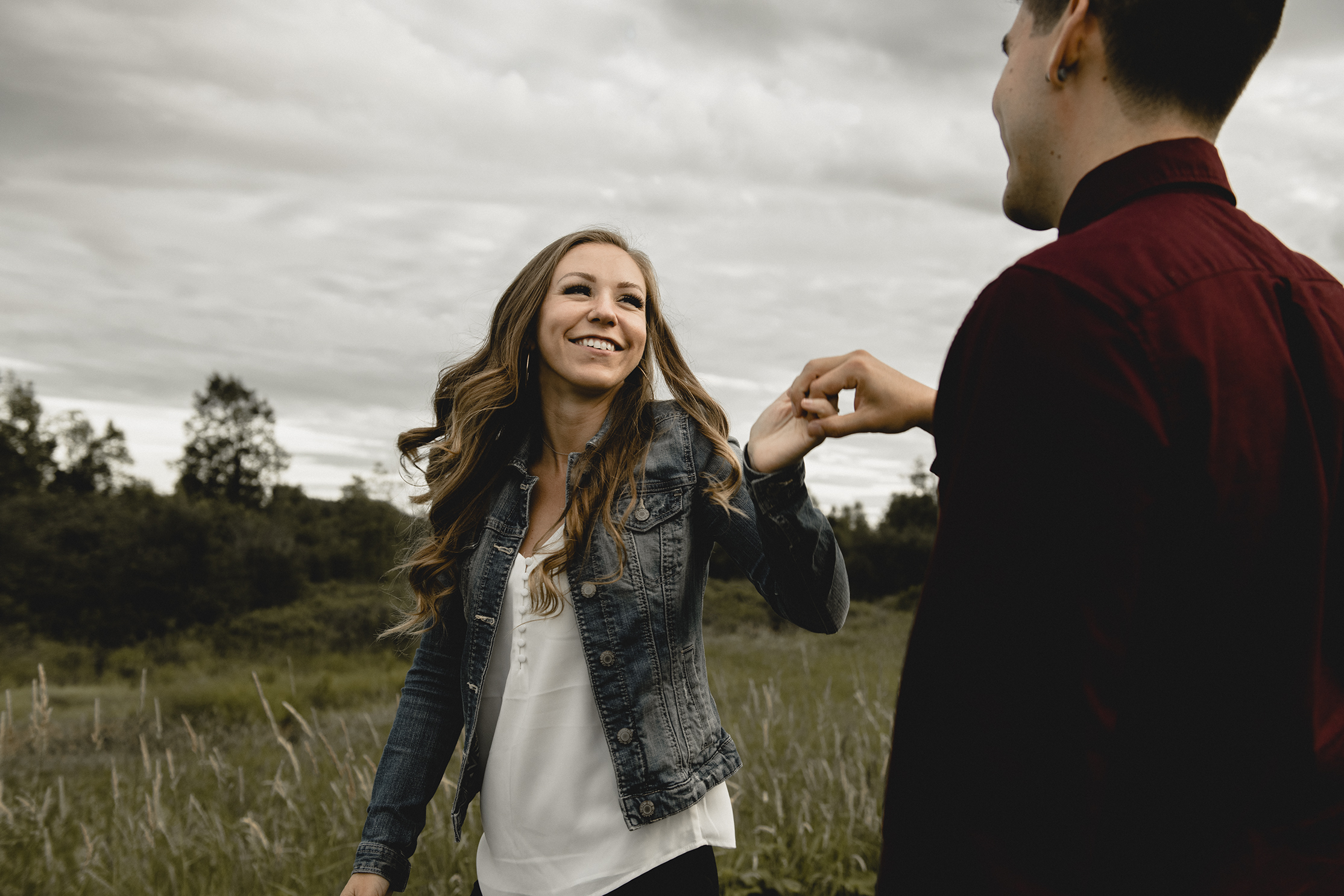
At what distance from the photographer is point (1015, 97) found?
1.25 meters

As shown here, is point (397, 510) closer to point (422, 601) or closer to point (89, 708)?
point (89, 708)

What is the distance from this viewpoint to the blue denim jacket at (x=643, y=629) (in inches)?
86.4

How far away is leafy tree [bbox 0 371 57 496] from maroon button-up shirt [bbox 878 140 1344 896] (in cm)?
4754

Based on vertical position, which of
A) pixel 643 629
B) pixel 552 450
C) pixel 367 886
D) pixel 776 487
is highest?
pixel 552 450

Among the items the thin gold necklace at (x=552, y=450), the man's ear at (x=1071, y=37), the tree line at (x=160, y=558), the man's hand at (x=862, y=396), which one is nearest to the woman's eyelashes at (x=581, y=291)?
the thin gold necklace at (x=552, y=450)

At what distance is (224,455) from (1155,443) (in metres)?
54.4

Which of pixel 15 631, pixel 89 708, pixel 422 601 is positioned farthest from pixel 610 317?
pixel 15 631

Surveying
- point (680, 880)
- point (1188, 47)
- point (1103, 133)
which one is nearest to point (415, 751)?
point (680, 880)

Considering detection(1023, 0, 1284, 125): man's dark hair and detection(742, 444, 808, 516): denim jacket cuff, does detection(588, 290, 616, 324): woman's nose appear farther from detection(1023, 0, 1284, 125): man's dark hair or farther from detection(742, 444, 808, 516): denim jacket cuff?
detection(1023, 0, 1284, 125): man's dark hair

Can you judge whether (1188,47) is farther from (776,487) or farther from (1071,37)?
(776,487)

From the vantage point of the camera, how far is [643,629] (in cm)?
234

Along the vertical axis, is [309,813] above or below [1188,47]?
below

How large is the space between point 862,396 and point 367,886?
5.92ft

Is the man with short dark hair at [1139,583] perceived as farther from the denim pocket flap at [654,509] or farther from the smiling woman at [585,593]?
the denim pocket flap at [654,509]
